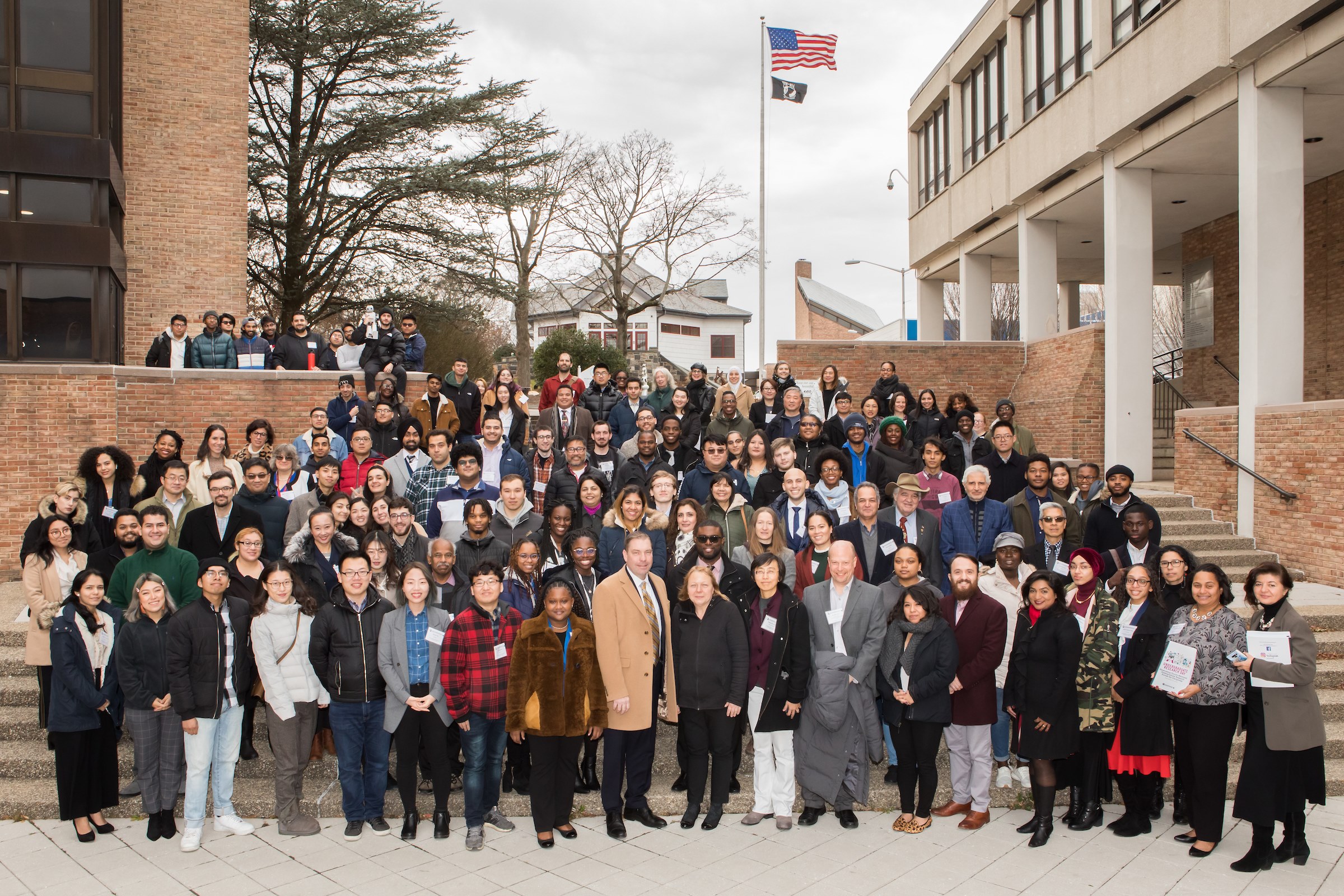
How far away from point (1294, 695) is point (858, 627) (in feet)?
8.59

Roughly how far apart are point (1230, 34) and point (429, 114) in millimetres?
18259

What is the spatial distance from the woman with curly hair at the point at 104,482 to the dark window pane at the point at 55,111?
7.78 m

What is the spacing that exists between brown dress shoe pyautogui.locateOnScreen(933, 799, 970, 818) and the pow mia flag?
59.6 feet

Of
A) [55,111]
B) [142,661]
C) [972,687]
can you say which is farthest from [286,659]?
[55,111]

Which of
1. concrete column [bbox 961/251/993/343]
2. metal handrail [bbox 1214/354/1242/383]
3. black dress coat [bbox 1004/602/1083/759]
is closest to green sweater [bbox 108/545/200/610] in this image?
black dress coat [bbox 1004/602/1083/759]

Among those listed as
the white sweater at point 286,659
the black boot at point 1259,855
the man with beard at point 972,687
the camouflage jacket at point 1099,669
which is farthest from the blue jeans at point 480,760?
the black boot at point 1259,855

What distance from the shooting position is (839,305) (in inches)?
2291

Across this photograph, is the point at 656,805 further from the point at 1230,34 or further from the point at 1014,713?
the point at 1230,34

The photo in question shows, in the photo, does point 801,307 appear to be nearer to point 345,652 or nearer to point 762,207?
point 762,207

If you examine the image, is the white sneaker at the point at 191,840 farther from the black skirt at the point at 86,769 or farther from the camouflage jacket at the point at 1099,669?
the camouflage jacket at the point at 1099,669

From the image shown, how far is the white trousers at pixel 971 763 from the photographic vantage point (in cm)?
620

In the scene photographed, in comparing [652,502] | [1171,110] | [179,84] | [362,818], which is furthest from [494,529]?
[179,84]

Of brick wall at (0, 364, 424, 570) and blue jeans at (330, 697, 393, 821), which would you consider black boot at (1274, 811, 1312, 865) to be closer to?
blue jeans at (330, 697, 393, 821)

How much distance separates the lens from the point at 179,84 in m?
16.6
